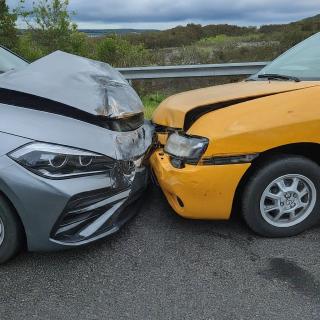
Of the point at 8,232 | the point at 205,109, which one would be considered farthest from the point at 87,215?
the point at 205,109

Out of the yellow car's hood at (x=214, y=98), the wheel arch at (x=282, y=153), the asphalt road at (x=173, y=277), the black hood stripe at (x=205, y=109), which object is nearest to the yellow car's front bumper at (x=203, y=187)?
the wheel arch at (x=282, y=153)

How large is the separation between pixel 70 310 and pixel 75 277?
0.38 metres

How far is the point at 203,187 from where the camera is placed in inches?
132

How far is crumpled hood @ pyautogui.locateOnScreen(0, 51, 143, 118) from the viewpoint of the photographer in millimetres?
3291

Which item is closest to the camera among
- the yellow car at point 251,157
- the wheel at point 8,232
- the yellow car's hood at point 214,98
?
the wheel at point 8,232

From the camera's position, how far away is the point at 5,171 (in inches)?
117

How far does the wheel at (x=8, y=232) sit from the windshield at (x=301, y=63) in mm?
2550

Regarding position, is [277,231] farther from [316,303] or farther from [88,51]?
[88,51]

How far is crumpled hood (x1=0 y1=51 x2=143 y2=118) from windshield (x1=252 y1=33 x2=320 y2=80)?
140 centimetres

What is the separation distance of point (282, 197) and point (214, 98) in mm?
931

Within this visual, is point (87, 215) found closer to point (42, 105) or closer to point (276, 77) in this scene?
point (42, 105)

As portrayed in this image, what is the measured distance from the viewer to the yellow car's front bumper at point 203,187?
335 cm

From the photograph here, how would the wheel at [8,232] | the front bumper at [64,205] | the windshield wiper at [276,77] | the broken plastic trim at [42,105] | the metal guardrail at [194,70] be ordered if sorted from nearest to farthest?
the front bumper at [64,205], the wheel at [8,232], the broken plastic trim at [42,105], the windshield wiper at [276,77], the metal guardrail at [194,70]

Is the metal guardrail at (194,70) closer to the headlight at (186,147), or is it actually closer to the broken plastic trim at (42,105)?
the headlight at (186,147)
